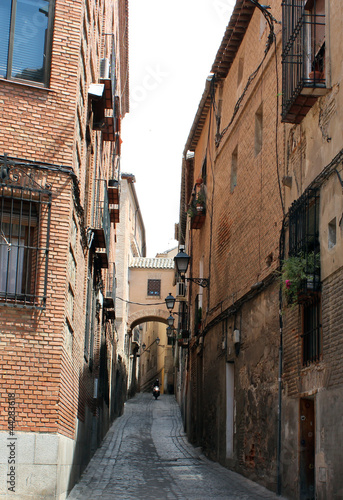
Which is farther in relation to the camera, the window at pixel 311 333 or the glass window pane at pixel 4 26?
the glass window pane at pixel 4 26

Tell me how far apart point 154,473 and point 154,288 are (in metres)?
28.2

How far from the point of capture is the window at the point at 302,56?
9.51 meters

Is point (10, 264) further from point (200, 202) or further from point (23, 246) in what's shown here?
point (200, 202)

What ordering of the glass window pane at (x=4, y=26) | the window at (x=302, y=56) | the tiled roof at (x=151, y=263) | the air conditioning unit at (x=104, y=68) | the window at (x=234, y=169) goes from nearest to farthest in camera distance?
the window at (x=302, y=56)
the glass window pane at (x=4, y=26)
the air conditioning unit at (x=104, y=68)
the window at (x=234, y=169)
the tiled roof at (x=151, y=263)

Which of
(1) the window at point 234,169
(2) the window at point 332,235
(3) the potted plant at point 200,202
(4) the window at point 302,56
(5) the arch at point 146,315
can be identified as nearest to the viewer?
(2) the window at point 332,235

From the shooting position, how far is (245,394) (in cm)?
1336

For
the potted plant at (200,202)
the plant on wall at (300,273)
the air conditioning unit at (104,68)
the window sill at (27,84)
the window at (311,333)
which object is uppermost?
the air conditioning unit at (104,68)

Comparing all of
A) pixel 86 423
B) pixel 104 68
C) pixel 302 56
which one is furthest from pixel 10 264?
pixel 104 68

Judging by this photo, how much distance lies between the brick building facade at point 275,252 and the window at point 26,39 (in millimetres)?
3595

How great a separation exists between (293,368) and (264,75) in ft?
20.6

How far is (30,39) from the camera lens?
995 centimetres

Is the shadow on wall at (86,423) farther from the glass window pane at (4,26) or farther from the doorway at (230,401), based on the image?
the glass window pane at (4,26)

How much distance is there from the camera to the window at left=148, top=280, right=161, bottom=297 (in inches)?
1642

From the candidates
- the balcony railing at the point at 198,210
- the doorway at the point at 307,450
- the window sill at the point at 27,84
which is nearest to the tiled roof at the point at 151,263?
the balcony railing at the point at 198,210
